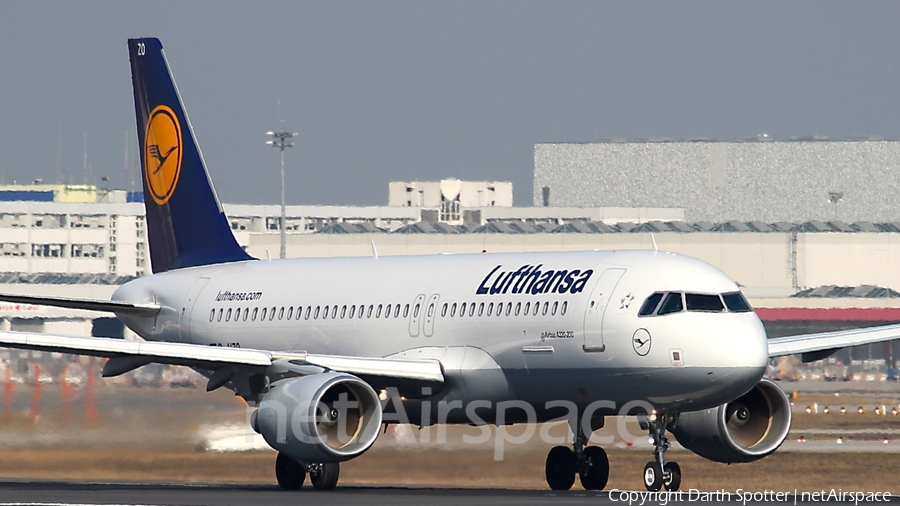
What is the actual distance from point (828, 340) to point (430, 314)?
7.75 m

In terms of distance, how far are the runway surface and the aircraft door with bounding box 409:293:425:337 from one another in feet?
11.1

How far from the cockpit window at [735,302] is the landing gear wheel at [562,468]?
4.99 m

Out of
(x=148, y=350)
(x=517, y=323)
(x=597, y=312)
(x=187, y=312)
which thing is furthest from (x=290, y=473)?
(x=187, y=312)

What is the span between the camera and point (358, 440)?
27.9m

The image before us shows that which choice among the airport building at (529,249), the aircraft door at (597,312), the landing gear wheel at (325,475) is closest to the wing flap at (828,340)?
the aircraft door at (597,312)

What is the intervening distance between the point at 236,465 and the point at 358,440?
383 inches

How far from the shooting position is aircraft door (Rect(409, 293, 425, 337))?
31.5 meters

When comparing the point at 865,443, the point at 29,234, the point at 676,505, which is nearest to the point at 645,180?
the point at 29,234

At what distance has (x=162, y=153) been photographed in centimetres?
3891

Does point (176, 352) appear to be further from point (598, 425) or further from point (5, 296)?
point (598, 425)

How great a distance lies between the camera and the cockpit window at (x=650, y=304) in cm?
2741

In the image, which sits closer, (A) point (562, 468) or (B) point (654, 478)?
(B) point (654, 478)

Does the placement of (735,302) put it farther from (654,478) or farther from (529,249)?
(529,249)

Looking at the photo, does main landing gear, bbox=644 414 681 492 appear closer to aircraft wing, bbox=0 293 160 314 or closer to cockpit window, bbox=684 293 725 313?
cockpit window, bbox=684 293 725 313
